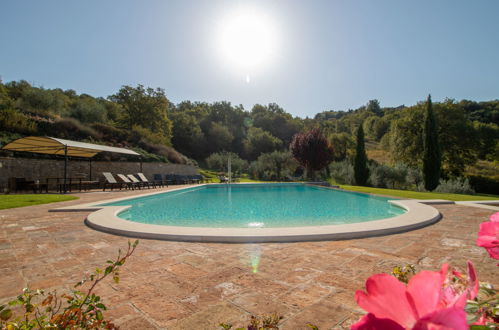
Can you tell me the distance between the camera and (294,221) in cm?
670

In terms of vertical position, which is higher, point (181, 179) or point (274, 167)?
point (274, 167)

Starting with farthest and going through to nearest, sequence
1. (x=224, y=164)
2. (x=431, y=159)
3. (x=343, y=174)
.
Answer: (x=224, y=164) < (x=343, y=174) < (x=431, y=159)

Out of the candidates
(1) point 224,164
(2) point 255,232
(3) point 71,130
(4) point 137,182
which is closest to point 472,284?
(2) point 255,232

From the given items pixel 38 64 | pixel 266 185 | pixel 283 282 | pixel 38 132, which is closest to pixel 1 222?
pixel 283 282

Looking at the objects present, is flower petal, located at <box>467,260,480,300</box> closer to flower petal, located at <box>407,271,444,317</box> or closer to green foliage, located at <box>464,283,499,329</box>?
green foliage, located at <box>464,283,499,329</box>

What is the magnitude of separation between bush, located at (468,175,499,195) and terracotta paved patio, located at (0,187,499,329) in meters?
17.3

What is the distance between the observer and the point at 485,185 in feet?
56.7

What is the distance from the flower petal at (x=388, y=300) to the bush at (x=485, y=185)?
880 inches

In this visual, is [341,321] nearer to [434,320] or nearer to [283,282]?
[283,282]

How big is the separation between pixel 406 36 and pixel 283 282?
1023 centimetres

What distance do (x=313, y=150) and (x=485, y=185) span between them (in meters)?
11.5

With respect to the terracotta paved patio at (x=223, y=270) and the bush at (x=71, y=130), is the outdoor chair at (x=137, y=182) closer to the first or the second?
the bush at (x=71, y=130)

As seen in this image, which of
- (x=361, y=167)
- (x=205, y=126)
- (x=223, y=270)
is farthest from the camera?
(x=205, y=126)

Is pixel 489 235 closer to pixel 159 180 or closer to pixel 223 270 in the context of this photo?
pixel 223 270
